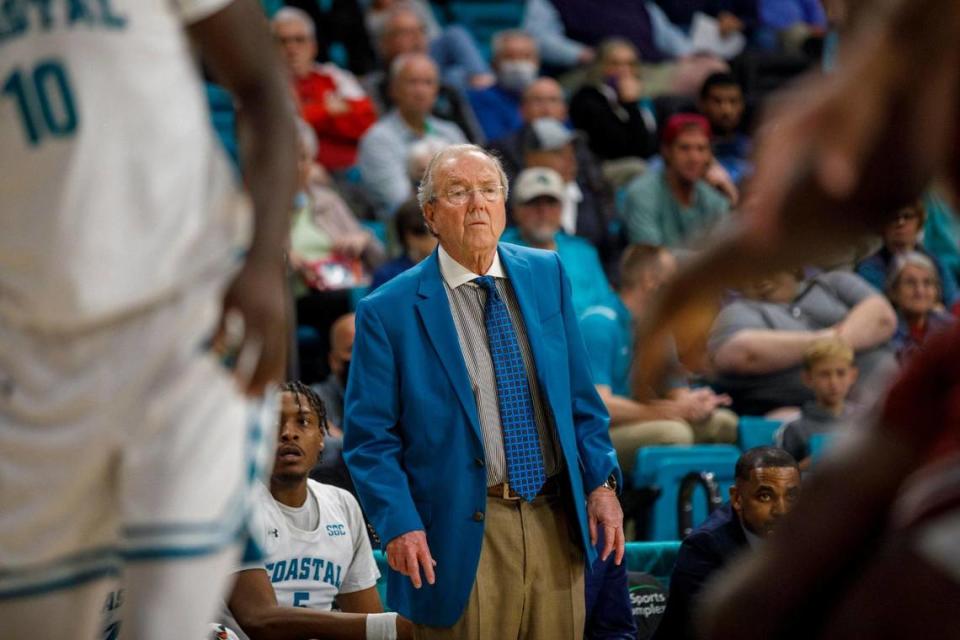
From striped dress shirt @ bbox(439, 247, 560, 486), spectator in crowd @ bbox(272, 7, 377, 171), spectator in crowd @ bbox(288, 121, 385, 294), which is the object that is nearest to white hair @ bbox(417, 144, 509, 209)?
striped dress shirt @ bbox(439, 247, 560, 486)

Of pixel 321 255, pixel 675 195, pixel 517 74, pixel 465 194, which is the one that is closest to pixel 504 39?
pixel 517 74

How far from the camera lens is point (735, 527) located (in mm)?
6199

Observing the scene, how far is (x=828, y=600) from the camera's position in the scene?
6.42ft

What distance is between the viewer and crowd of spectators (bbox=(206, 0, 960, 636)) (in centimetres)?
814

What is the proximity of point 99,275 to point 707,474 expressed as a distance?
496cm

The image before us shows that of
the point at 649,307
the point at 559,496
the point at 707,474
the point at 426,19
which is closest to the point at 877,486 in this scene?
the point at 649,307

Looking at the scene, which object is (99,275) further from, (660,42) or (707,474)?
(660,42)

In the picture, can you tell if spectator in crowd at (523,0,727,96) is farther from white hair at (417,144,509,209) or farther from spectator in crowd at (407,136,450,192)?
white hair at (417,144,509,209)

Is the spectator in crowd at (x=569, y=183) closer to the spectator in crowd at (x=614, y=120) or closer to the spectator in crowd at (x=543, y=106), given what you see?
the spectator in crowd at (x=543, y=106)

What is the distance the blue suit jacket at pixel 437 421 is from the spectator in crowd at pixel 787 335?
3057mm

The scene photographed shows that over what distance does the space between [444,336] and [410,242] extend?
313 centimetres

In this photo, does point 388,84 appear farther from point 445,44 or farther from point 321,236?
point 321,236

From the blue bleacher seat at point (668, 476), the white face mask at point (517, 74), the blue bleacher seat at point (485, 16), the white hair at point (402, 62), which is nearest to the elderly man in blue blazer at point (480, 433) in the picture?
the blue bleacher seat at point (668, 476)

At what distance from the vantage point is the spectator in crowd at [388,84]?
1152cm
